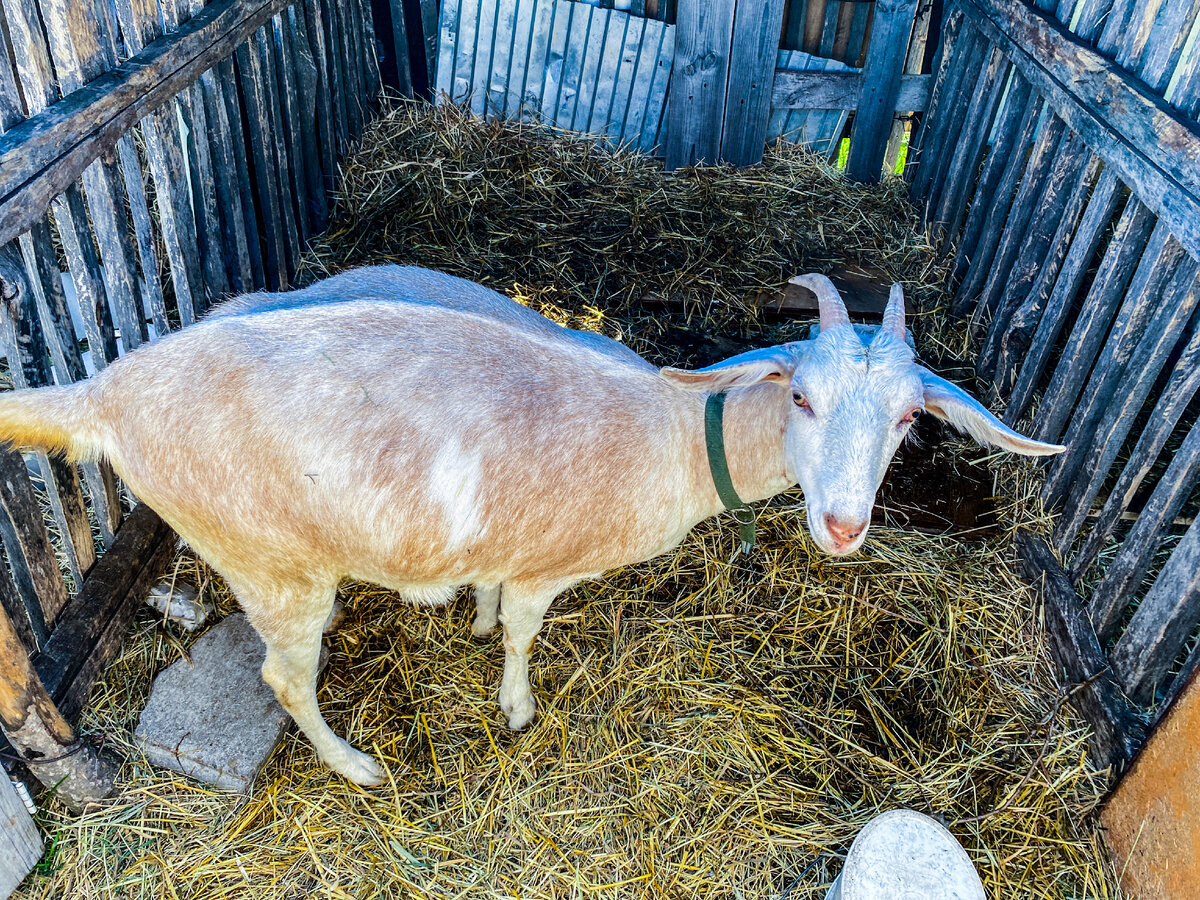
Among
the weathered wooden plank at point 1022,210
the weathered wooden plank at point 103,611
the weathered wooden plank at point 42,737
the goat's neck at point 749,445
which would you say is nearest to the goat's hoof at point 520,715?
the goat's neck at point 749,445

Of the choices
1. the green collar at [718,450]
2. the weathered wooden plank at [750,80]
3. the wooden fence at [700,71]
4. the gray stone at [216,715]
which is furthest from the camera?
the wooden fence at [700,71]

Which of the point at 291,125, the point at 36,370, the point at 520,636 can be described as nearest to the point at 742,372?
the point at 520,636

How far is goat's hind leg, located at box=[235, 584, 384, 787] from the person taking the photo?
10.0ft

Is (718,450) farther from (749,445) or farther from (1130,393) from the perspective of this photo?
(1130,393)

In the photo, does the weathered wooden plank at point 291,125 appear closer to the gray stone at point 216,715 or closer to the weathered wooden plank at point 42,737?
the gray stone at point 216,715

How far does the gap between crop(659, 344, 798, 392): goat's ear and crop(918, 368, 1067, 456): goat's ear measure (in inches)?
18.1

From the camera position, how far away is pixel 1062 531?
399cm

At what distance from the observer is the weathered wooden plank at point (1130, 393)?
3.33 metres

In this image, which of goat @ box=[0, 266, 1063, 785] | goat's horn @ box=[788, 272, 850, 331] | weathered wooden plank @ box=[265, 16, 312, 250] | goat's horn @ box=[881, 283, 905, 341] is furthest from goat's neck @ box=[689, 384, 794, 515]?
weathered wooden plank @ box=[265, 16, 312, 250]

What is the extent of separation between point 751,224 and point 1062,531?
284 cm

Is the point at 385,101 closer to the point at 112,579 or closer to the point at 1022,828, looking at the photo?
the point at 112,579

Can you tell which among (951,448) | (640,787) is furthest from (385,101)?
(640,787)

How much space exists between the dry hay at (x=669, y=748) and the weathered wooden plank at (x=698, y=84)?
10.4 feet

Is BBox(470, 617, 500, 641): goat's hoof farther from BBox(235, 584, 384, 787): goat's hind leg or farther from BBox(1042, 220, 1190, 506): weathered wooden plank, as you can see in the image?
BBox(1042, 220, 1190, 506): weathered wooden plank
